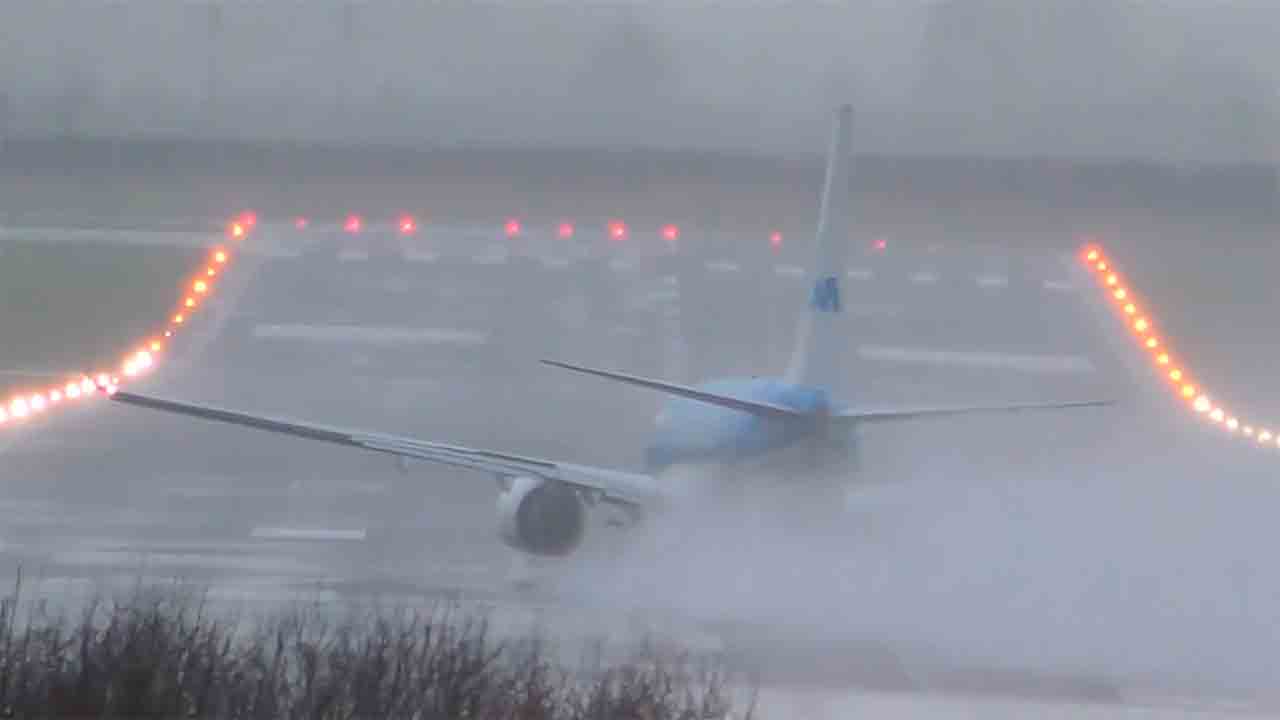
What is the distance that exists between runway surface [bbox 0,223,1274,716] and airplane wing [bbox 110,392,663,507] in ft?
1.98

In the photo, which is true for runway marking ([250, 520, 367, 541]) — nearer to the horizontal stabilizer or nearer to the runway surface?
the runway surface

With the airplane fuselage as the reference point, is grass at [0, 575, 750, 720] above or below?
below

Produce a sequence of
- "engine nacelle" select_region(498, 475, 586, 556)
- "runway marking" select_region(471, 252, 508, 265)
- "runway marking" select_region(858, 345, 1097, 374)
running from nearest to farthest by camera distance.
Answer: "engine nacelle" select_region(498, 475, 586, 556) < "runway marking" select_region(858, 345, 1097, 374) < "runway marking" select_region(471, 252, 508, 265)

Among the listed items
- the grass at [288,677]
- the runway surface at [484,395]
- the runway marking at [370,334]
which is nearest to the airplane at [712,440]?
the runway surface at [484,395]

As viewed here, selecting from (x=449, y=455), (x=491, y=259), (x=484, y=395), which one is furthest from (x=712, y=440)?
(x=491, y=259)

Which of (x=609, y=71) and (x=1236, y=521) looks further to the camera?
(x=609, y=71)

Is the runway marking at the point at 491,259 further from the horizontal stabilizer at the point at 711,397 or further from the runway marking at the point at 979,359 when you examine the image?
the horizontal stabilizer at the point at 711,397

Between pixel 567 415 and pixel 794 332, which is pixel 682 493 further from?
pixel 794 332

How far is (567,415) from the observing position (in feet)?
77.6

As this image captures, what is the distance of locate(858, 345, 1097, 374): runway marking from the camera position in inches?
1029

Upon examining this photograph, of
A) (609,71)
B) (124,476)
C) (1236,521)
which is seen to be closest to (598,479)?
(124,476)

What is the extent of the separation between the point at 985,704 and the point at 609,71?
13.3 meters

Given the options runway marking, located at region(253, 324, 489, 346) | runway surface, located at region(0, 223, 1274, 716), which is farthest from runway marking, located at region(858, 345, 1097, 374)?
runway marking, located at region(253, 324, 489, 346)

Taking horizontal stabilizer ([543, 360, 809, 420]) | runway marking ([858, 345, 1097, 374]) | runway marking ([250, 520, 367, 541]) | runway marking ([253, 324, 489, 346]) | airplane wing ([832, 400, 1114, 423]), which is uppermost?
runway marking ([858, 345, 1097, 374])
